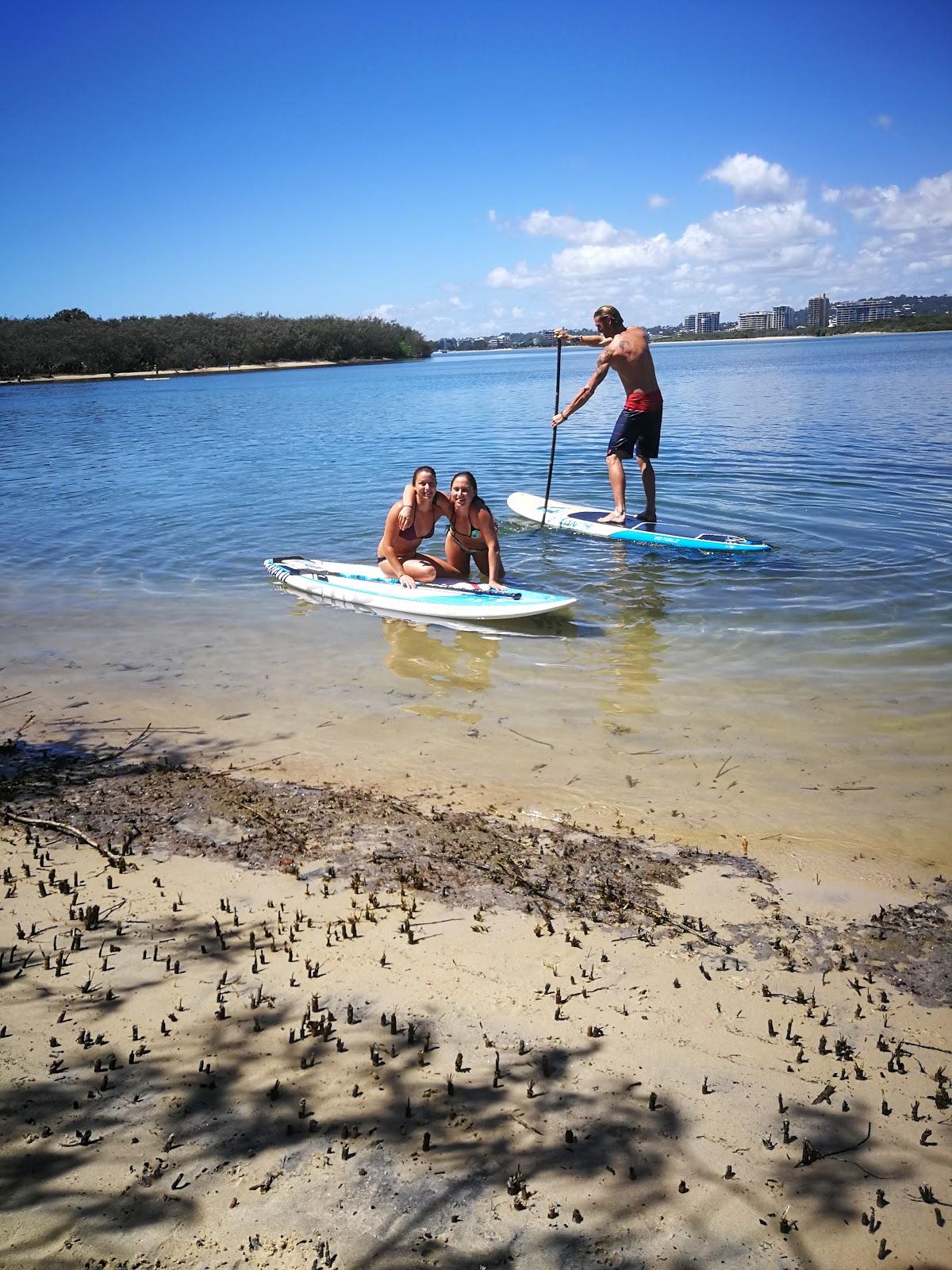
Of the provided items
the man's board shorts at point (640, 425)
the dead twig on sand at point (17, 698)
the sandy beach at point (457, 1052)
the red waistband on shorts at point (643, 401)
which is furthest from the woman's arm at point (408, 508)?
the sandy beach at point (457, 1052)

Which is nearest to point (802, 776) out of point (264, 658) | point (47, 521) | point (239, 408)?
point (264, 658)

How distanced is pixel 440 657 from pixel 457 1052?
486cm

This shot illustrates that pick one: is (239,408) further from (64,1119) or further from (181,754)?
(64,1119)

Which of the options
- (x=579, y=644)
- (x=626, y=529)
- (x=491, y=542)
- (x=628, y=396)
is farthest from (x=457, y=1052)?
(x=628, y=396)

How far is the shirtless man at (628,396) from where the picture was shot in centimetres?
1102

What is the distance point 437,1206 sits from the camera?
2332mm

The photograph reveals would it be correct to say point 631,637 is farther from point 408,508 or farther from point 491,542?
point 408,508

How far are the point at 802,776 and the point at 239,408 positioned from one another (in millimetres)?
38672

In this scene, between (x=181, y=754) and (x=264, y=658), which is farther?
(x=264, y=658)

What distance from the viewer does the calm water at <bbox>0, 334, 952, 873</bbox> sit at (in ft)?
17.2

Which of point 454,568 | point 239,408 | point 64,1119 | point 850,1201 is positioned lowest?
point 850,1201

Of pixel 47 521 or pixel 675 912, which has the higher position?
pixel 47 521

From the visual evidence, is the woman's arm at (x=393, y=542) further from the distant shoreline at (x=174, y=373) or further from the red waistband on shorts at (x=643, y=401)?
the distant shoreline at (x=174, y=373)

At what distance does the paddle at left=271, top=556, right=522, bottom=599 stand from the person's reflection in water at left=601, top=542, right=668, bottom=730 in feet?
3.73
